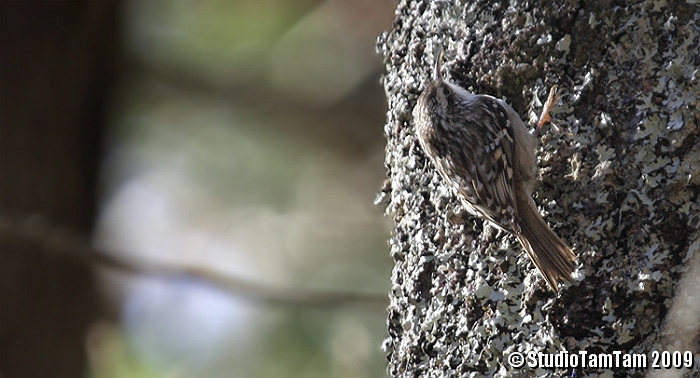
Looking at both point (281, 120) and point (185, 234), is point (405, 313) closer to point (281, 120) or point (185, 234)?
point (281, 120)

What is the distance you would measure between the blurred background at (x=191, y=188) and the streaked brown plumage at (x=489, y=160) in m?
1.36

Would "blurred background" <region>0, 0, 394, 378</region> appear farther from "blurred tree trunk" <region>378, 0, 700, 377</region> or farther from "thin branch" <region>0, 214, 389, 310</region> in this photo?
"blurred tree trunk" <region>378, 0, 700, 377</region>

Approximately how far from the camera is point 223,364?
5043 mm

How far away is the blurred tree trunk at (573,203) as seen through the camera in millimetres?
1719

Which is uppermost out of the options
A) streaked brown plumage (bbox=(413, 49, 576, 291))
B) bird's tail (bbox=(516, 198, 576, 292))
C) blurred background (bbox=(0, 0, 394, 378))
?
blurred background (bbox=(0, 0, 394, 378))

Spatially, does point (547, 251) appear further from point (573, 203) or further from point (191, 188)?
point (191, 188)

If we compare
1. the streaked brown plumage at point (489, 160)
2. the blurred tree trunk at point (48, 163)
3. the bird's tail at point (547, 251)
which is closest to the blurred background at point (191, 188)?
the blurred tree trunk at point (48, 163)

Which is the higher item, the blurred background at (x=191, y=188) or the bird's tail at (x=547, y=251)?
the blurred background at (x=191, y=188)

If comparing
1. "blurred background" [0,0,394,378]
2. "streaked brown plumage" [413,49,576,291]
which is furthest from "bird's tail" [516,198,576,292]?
"blurred background" [0,0,394,378]

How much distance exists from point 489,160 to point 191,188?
3.65 metres

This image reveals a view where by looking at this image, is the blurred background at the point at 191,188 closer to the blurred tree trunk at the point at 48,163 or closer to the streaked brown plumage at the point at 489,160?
the blurred tree trunk at the point at 48,163

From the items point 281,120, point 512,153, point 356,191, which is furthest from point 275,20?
point 512,153

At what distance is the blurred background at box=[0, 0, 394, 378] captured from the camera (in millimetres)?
4000

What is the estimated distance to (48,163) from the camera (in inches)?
161
